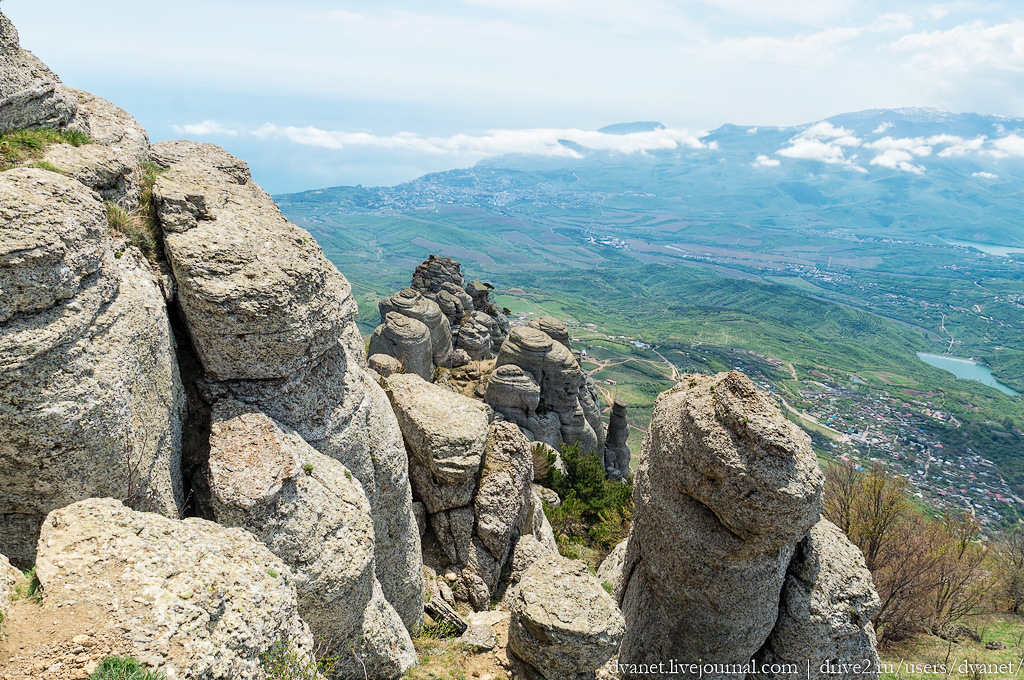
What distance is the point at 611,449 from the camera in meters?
51.4

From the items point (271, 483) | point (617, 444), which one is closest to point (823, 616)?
point (271, 483)

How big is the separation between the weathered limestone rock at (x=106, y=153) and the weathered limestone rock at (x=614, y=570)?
1502 centimetres

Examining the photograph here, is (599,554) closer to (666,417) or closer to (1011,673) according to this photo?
(666,417)

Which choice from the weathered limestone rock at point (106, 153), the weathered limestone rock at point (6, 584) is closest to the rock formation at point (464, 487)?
the weathered limestone rock at point (106, 153)

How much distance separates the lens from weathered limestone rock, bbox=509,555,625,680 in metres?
11.4

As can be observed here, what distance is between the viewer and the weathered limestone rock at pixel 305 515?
8703mm

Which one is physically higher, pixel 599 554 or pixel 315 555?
pixel 315 555

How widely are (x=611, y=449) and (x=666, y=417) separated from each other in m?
38.5

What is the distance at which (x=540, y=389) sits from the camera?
3891 cm

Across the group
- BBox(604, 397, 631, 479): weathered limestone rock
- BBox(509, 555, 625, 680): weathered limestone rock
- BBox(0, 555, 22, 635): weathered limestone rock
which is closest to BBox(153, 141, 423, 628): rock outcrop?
BBox(509, 555, 625, 680): weathered limestone rock

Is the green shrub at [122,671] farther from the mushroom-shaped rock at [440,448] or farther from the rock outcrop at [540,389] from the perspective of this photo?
the rock outcrop at [540,389]

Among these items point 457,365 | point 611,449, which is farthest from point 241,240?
point 611,449

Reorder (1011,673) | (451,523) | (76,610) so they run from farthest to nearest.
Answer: (1011,673), (451,523), (76,610)

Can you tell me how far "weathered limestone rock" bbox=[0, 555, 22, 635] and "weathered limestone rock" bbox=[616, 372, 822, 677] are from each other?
11840 millimetres
